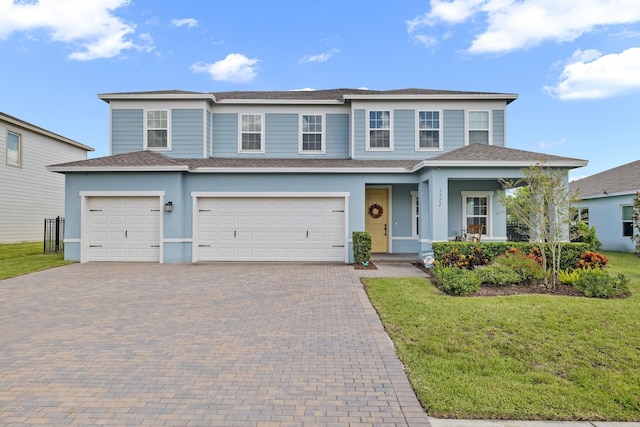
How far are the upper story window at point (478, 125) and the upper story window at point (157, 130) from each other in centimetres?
1196

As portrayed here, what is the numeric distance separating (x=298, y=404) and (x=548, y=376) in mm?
2696

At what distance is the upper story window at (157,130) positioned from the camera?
1494 cm

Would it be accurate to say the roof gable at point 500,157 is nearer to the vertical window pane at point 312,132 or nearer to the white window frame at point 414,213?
the white window frame at point 414,213

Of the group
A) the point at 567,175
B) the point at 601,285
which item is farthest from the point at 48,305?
the point at 567,175

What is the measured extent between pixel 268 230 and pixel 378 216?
181 inches

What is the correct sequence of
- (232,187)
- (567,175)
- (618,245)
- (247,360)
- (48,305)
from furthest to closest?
(618,245), (232,187), (567,175), (48,305), (247,360)

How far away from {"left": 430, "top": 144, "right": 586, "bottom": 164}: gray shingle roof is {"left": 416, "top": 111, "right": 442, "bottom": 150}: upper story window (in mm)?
1690

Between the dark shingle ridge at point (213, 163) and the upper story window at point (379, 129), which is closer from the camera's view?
the dark shingle ridge at point (213, 163)

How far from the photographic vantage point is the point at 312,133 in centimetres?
1538

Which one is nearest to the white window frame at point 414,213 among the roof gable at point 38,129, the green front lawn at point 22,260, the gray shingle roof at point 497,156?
the gray shingle roof at point 497,156

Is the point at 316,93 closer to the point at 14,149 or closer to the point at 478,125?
the point at 478,125

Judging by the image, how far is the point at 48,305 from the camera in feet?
23.7

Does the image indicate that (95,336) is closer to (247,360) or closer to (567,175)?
(247,360)

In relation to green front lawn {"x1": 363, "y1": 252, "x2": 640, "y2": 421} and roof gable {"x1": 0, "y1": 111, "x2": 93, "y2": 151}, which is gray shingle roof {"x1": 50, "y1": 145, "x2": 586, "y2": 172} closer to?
green front lawn {"x1": 363, "y1": 252, "x2": 640, "y2": 421}
